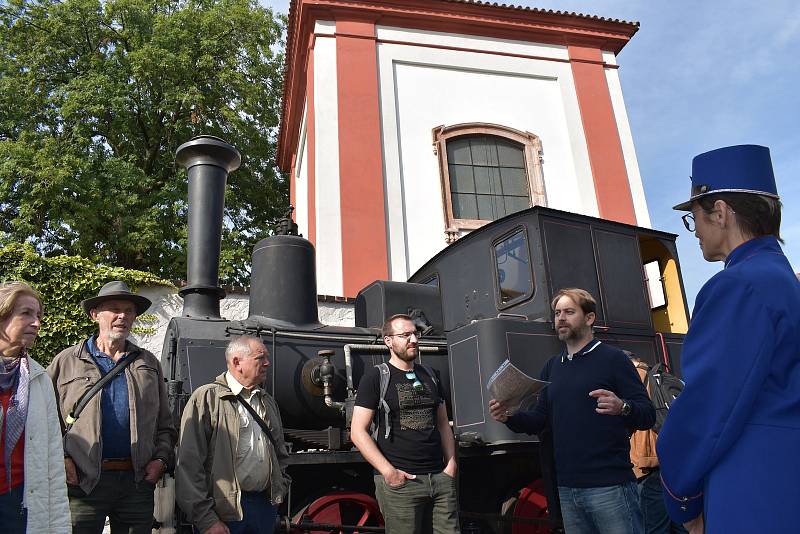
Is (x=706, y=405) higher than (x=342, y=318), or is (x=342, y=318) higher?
(x=342, y=318)

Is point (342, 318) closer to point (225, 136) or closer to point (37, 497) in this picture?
point (37, 497)

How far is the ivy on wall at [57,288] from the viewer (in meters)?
7.32

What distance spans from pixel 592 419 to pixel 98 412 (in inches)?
87.0

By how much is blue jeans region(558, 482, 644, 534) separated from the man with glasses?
0.58 m

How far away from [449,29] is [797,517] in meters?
11.0

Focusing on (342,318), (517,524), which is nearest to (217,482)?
(517,524)

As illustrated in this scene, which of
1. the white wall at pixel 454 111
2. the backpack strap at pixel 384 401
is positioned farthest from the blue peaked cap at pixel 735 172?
the white wall at pixel 454 111

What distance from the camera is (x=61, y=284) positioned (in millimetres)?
7562

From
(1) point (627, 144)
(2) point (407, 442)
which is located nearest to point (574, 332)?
(2) point (407, 442)

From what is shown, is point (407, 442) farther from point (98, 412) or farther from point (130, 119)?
point (130, 119)

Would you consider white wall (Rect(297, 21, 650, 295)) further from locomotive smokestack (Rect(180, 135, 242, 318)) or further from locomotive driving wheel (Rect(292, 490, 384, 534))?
locomotive driving wheel (Rect(292, 490, 384, 534))

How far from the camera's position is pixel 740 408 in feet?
4.88

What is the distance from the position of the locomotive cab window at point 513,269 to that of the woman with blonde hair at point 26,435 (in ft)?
11.1

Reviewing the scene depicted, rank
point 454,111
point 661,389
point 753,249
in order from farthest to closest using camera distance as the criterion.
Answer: point 454,111
point 661,389
point 753,249
